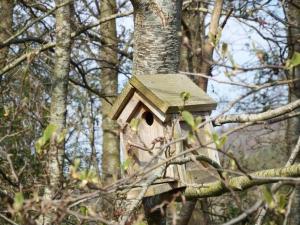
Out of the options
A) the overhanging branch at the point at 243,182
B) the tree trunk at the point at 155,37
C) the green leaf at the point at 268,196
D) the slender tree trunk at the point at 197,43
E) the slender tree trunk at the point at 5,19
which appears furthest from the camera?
the slender tree trunk at the point at 5,19

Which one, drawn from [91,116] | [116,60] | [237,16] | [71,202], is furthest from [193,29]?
Result: [71,202]

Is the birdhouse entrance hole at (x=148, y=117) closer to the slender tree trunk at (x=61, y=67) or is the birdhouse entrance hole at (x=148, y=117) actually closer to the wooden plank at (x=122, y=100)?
the wooden plank at (x=122, y=100)

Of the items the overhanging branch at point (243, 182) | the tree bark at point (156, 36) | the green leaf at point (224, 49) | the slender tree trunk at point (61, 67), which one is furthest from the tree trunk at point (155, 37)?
the slender tree trunk at point (61, 67)

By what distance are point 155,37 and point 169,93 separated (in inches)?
13.1

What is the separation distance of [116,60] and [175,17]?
22.3 feet

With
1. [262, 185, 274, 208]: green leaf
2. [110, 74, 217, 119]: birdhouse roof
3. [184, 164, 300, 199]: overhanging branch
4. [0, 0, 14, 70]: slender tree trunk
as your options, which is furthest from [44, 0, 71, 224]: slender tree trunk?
[262, 185, 274, 208]: green leaf

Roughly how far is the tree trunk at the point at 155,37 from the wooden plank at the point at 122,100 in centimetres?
18

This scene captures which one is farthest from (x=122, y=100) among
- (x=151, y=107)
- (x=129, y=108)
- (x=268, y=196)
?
(x=268, y=196)

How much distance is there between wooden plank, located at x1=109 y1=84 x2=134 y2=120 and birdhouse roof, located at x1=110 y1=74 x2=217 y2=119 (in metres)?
0.10

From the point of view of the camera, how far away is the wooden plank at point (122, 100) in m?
4.28

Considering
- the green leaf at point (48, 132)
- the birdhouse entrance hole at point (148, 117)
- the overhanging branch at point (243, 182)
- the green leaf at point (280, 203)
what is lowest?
the green leaf at point (280, 203)

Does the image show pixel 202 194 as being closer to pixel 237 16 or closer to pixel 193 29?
pixel 237 16

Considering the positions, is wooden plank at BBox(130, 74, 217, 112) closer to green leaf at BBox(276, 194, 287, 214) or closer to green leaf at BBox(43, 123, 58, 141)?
green leaf at BBox(43, 123, 58, 141)

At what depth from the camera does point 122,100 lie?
173 inches
